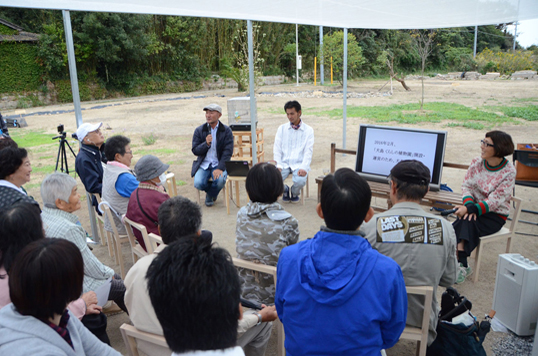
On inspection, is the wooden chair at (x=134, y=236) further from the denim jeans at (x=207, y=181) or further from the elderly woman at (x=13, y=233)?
the denim jeans at (x=207, y=181)

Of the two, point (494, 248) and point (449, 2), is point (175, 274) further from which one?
point (449, 2)

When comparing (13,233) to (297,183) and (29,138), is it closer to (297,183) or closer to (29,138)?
(297,183)

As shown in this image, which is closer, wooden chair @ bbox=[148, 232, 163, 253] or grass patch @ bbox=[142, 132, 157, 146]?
wooden chair @ bbox=[148, 232, 163, 253]

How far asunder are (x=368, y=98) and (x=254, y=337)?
17.2 m

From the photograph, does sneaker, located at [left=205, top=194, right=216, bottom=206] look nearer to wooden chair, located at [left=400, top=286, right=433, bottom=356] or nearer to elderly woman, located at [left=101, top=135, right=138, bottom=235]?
elderly woman, located at [left=101, top=135, right=138, bottom=235]

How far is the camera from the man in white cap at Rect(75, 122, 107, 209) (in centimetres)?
366

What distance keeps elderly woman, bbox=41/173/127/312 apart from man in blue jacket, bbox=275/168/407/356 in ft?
4.20

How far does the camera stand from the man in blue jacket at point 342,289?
1.39 m

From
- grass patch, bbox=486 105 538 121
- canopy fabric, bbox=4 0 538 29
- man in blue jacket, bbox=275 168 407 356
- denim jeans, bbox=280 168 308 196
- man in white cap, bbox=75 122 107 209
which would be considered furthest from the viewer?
grass patch, bbox=486 105 538 121

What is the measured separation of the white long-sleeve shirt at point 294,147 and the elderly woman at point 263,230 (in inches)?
109

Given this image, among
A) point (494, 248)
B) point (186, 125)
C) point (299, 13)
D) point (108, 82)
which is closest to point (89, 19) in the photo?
point (108, 82)

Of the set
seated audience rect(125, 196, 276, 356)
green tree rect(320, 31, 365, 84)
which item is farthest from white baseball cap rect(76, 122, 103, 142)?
green tree rect(320, 31, 365, 84)

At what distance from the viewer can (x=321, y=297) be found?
1397 mm

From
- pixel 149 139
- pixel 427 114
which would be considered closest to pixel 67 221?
pixel 149 139
